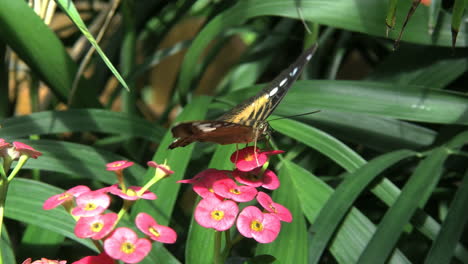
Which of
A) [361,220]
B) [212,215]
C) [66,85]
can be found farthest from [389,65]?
[212,215]

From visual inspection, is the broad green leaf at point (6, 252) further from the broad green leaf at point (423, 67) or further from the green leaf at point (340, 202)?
the broad green leaf at point (423, 67)

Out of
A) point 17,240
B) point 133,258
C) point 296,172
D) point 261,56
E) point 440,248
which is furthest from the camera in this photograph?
point 261,56

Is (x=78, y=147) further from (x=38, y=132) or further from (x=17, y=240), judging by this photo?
(x=17, y=240)

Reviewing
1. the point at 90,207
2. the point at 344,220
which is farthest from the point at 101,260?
the point at 344,220

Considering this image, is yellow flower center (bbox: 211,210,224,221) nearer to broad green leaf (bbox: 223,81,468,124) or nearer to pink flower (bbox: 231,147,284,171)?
pink flower (bbox: 231,147,284,171)

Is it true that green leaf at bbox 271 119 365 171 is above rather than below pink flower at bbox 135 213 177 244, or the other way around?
above

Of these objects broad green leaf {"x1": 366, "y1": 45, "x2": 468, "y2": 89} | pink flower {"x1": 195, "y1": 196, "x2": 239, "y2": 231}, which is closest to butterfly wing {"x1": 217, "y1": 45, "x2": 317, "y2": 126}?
pink flower {"x1": 195, "y1": 196, "x2": 239, "y2": 231}
